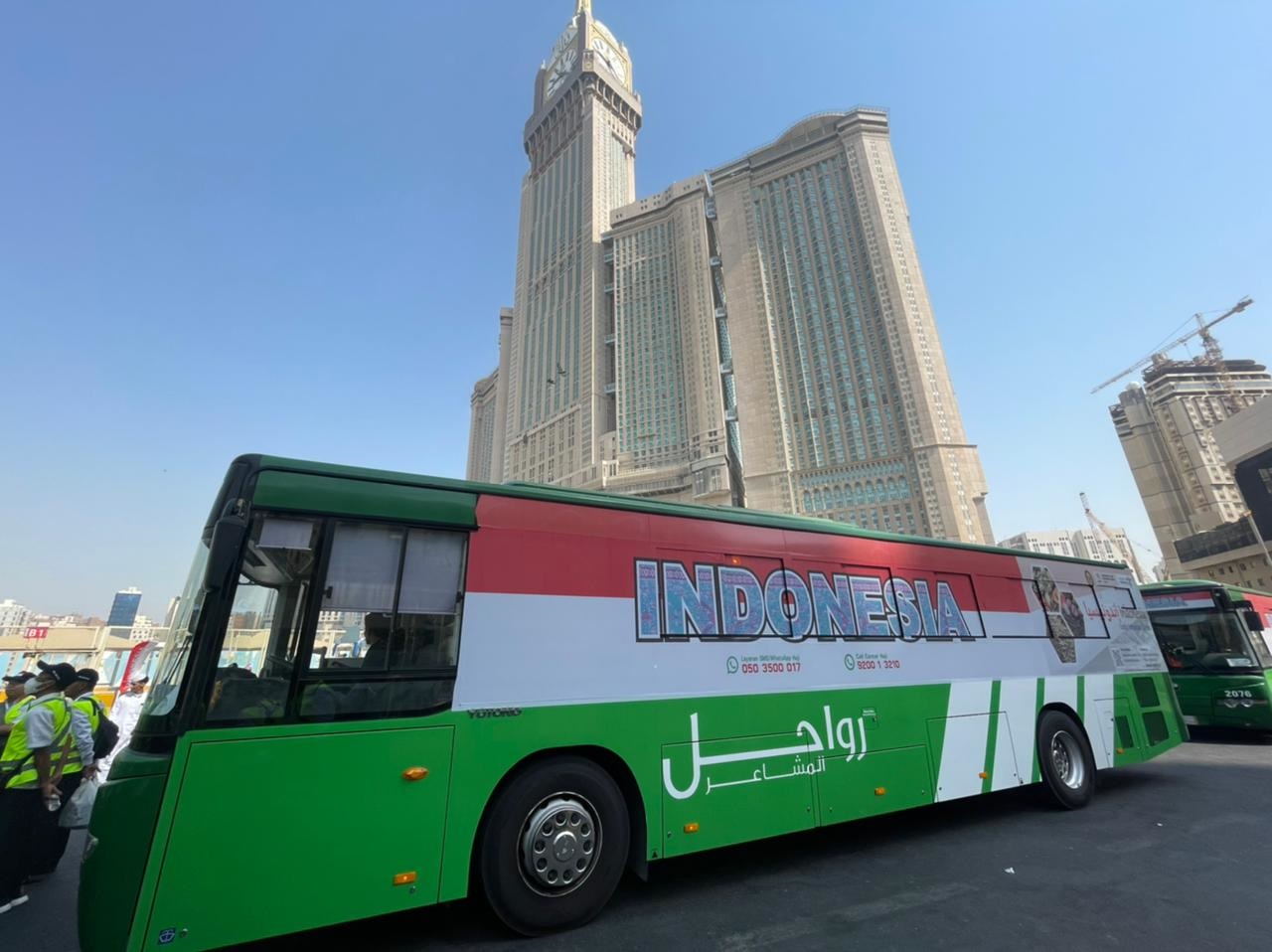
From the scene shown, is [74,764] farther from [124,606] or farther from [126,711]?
[124,606]

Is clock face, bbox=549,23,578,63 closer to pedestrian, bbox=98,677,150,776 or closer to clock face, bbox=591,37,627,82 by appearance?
clock face, bbox=591,37,627,82

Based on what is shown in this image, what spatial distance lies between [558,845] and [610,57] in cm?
12948

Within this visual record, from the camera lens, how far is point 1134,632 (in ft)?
27.8

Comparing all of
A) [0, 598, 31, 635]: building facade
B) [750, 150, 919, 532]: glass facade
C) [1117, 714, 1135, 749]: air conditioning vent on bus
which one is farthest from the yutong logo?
[0, 598, 31, 635]: building facade

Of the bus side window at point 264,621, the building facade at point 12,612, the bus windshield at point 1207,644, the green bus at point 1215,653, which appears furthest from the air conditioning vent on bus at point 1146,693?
the building facade at point 12,612

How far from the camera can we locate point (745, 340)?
258 feet

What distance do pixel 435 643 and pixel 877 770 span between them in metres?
4.48

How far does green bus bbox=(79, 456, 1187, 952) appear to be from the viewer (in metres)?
3.03

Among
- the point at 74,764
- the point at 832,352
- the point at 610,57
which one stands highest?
the point at 610,57

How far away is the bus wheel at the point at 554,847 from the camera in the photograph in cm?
360

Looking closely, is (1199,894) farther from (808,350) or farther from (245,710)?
(808,350)

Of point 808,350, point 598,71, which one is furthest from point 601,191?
point 808,350

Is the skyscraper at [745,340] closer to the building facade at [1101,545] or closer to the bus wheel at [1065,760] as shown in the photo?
the building facade at [1101,545]

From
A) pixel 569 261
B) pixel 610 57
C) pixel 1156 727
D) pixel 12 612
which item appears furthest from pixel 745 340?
pixel 12 612
